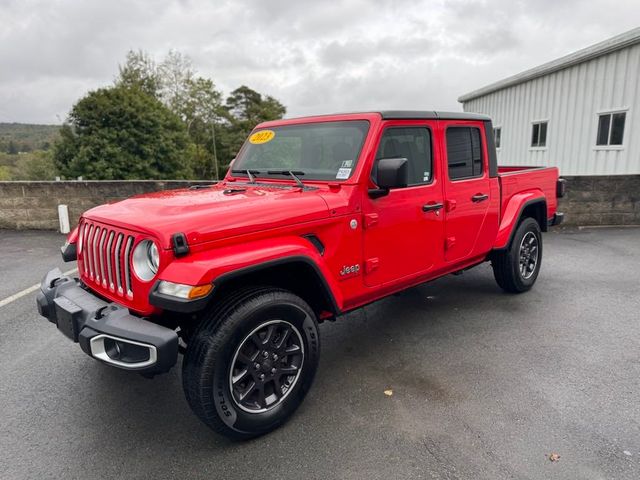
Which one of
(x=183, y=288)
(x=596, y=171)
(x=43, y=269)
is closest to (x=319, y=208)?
(x=183, y=288)

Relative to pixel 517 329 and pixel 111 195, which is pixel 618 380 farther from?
pixel 111 195

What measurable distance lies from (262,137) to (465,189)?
182 centimetres

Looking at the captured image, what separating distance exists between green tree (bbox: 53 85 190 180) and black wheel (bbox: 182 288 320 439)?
77.0ft

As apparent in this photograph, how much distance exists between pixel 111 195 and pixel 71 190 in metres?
0.77

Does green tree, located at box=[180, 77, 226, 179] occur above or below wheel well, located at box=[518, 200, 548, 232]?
above

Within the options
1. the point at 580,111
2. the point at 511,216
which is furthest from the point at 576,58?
the point at 511,216

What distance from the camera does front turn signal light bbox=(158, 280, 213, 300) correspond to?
219cm

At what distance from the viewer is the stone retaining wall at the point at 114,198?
8719 millimetres

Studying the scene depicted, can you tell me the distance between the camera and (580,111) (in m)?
12.8

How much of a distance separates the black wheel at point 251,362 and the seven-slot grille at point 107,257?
533 mm

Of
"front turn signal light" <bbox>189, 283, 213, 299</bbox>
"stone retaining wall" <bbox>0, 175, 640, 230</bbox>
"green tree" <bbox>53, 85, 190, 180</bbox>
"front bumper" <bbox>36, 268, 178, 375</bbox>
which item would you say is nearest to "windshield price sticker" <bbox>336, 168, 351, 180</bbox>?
"front turn signal light" <bbox>189, 283, 213, 299</bbox>

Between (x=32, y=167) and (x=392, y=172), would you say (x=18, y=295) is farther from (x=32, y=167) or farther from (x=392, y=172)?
(x=32, y=167)

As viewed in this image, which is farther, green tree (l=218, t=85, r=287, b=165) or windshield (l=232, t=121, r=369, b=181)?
green tree (l=218, t=85, r=287, b=165)

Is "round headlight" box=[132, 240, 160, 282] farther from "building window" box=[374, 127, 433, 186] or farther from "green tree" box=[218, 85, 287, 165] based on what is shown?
"green tree" box=[218, 85, 287, 165]
